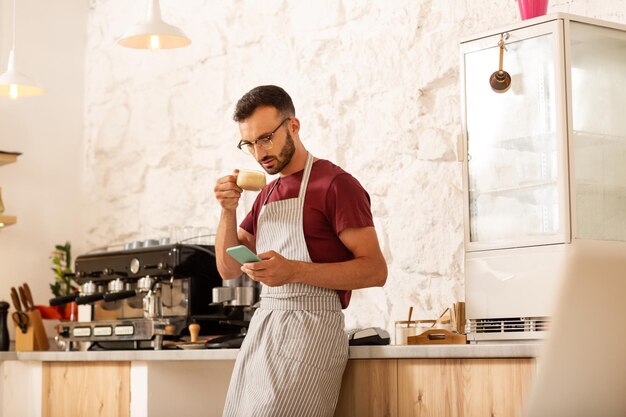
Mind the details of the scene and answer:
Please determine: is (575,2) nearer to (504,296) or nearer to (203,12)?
(504,296)

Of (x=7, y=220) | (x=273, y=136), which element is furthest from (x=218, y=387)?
(x=7, y=220)

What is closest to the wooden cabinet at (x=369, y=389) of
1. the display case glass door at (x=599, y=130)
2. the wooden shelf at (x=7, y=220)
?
the display case glass door at (x=599, y=130)

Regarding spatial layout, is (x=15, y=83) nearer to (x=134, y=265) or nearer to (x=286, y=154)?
(x=134, y=265)

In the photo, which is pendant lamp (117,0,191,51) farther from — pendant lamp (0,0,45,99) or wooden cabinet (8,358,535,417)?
wooden cabinet (8,358,535,417)

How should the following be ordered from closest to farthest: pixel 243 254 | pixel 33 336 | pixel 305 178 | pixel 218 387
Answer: pixel 243 254
pixel 305 178
pixel 218 387
pixel 33 336

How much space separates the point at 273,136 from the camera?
9.25 ft

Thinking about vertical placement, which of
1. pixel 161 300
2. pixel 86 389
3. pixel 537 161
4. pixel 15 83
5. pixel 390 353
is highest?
pixel 15 83

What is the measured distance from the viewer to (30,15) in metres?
5.50

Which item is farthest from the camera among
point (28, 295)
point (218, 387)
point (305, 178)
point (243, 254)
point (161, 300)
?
point (28, 295)

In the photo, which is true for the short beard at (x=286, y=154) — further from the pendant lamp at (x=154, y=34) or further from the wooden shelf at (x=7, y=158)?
the wooden shelf at (x=7, y=158)

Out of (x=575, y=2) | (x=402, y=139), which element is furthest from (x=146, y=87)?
(x=575, y=2)

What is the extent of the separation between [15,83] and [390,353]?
2606 mm

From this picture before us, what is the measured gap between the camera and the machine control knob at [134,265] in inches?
160

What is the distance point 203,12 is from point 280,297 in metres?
2.57
